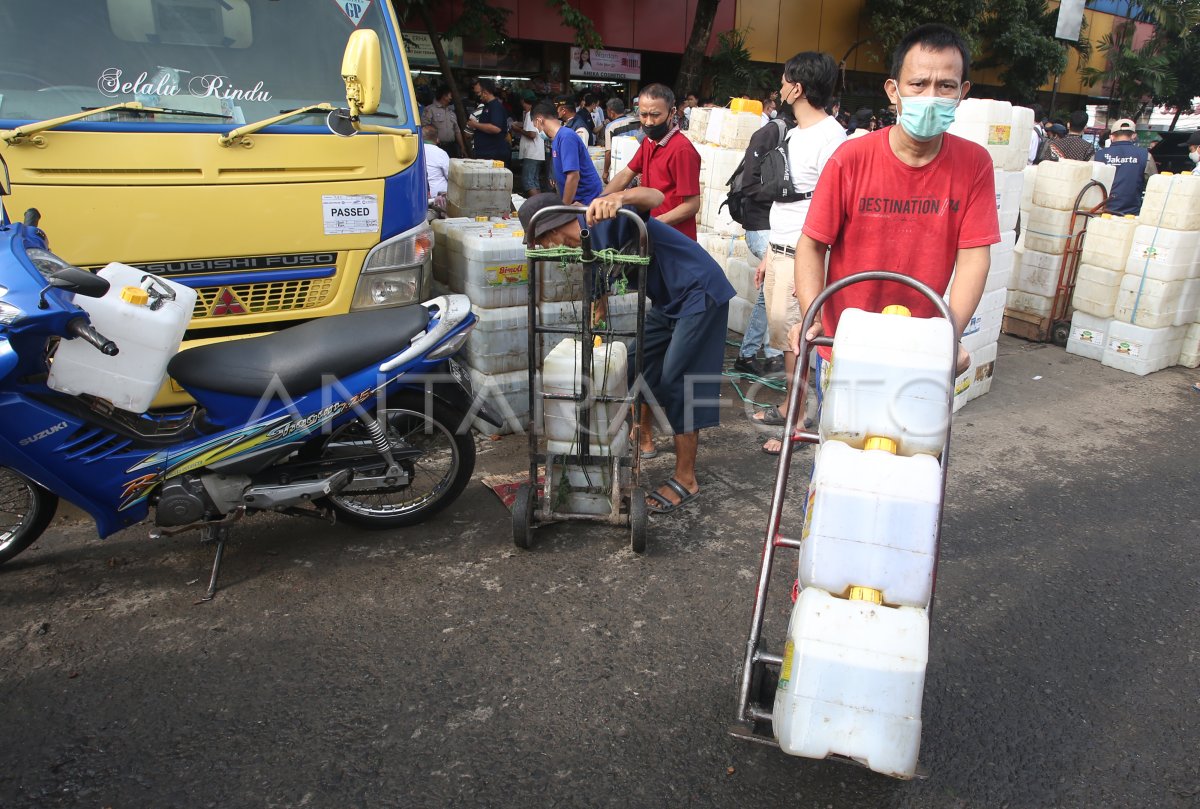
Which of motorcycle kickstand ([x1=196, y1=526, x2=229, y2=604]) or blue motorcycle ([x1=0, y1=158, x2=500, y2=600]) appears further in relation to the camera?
motorcycle kickstand ([x1=196, y1=526, x2=229, y2=604])

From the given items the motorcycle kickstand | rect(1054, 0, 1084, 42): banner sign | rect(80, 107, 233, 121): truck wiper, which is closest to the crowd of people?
rect(80, 107, 233, 121): truck wiper

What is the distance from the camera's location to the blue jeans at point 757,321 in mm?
5703

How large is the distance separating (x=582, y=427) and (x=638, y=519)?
0.46 meters

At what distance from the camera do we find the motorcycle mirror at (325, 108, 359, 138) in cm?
373

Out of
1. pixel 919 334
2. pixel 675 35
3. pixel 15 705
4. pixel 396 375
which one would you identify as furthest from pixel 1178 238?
pixel 675 35

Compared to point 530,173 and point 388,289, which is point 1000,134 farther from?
point 530,173

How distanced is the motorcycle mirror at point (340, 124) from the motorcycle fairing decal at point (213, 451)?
4.59 feet

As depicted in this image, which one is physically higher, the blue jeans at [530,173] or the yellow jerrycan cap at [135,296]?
the yellow jerrycan cap at [135,296]

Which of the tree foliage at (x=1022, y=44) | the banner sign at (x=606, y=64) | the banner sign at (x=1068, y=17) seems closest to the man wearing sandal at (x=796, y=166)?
the banner sign at (x=606, y=64)

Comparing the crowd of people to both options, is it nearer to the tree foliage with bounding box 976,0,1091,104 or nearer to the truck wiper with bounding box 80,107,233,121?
the truck wiper with bounding box 80,107,233,121

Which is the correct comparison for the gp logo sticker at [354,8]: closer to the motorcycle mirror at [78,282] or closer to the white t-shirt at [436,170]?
the motorcycle mirror at [78,282]

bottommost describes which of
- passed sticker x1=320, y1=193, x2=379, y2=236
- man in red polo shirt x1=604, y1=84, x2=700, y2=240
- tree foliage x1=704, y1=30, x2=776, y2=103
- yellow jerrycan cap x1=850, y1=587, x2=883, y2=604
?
yellow jerrycan cap x1=850, y1=587, x2=883, y2=604

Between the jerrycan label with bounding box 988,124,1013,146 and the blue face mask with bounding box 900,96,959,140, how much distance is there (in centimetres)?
309

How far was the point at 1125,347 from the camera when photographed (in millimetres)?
6453
